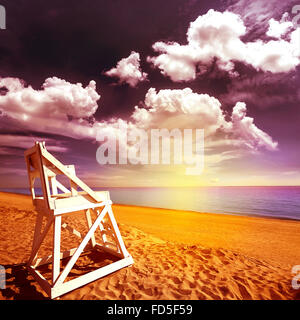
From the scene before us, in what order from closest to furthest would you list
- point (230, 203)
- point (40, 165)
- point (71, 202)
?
point (40, 165) → point (71, 202) → point (230, 203)

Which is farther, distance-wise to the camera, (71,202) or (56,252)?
(71,202)

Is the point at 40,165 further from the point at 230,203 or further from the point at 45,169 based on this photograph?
the point at 230,203

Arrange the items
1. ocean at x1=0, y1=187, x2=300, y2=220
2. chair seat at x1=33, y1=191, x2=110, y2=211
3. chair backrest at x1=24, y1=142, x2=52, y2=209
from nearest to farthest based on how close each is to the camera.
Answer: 1. chair backrest at x1=24, y1=142, x2=52, y2=209
2. chair seat at x1=33, y1=191, x2=110, y2=211
3. ocean at x1=0, y1=187, x2=300, y2=220

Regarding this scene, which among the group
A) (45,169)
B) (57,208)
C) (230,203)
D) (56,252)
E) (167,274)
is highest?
(45,169)

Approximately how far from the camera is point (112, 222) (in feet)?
14.1

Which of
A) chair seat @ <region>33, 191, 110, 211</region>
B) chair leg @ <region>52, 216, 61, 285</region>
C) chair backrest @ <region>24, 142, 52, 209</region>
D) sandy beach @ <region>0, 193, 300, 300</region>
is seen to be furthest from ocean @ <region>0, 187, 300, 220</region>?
chair backrest @ <region>24, 142, 52, 209</region>

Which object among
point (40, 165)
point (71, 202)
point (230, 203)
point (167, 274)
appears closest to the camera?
point (40, 165)

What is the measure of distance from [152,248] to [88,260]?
2.25 meters

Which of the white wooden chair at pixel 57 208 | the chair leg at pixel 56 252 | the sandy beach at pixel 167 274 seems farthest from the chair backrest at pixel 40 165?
the sandy beach at pixel 167 274

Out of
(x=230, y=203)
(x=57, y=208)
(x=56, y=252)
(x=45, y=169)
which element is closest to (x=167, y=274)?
(x=56, y=252)

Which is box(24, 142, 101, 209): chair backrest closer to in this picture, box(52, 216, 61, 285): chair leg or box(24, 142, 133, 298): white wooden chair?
box(24, 142, 133, 298): white wooden chair

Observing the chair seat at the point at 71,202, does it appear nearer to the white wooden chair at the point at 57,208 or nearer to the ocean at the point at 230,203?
the white wooden chair at the point at 57,208

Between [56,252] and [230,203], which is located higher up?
[56,252]
